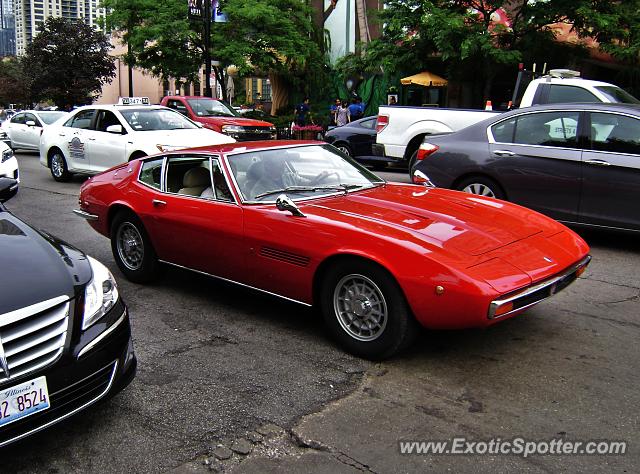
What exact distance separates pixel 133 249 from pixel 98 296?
2.63 metres

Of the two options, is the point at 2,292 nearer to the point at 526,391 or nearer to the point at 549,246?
the point at 526,391

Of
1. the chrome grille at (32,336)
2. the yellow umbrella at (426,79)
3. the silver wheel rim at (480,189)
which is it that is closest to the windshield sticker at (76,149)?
the silver wheel rim at (480,189)

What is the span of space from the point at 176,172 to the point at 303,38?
20.7 metres

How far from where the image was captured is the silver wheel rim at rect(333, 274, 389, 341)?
3938 millimetres

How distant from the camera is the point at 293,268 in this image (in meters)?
4.32

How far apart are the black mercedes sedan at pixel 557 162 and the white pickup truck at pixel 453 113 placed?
9.32 feet

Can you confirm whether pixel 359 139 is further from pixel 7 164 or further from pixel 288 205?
pixel 288 205

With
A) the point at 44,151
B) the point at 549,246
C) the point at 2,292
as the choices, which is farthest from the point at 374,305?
the point at 44,151

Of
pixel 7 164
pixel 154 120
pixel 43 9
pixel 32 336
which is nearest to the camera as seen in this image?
pixel 32 336

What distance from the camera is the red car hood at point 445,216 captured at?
157 inches

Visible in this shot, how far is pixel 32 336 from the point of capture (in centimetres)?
284

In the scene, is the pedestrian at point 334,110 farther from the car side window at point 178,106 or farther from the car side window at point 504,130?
the car side window at point 504,130

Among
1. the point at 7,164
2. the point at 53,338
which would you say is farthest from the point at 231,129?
the point at 53,338

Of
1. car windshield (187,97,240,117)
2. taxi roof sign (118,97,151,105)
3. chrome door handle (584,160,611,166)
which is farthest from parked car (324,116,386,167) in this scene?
chrome door handle (584,160,611,166)
